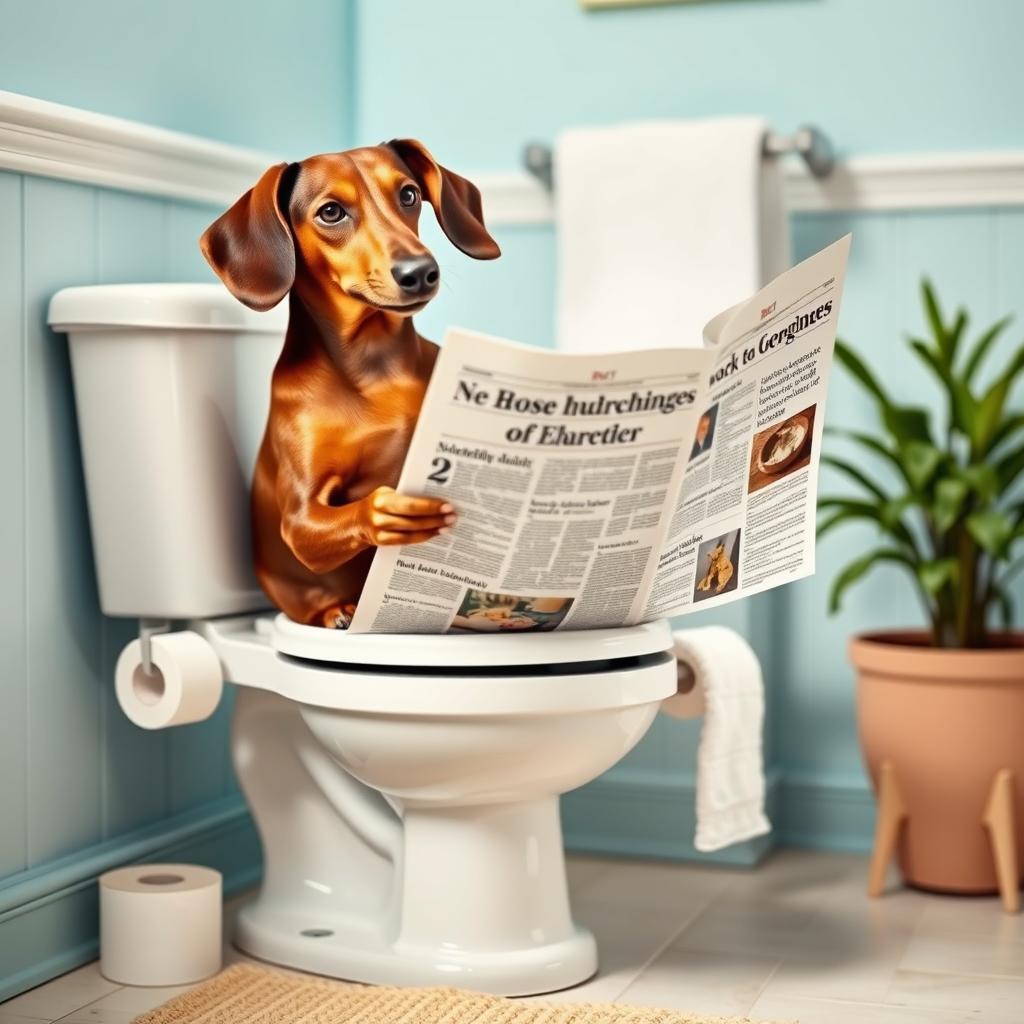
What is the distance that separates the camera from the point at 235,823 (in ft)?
6.61

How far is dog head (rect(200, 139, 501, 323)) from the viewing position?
4.99 ft

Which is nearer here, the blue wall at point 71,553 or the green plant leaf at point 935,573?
the blue wall at point 71,553

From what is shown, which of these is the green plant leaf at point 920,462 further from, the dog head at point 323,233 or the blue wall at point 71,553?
the blue wall at point 71,553

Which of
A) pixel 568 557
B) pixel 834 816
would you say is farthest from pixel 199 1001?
pixel 834 816

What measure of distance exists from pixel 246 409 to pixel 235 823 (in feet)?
1.86

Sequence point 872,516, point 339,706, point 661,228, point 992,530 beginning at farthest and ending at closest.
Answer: point 661,228 → point 872,516 → point 992,530 → point 339,706

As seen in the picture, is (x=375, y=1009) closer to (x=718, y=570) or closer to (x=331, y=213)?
(x=718, y=570)

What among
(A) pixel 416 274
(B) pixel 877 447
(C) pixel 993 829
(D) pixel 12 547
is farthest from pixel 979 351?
(D) pixel 12 547

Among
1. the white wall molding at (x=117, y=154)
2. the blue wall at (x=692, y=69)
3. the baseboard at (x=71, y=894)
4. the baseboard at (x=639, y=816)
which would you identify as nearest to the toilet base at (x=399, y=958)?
the baseboard at (x=71, y=894)

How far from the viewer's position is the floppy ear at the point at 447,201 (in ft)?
5.32

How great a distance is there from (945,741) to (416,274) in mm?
931

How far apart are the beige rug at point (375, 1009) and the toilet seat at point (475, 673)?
0.29m

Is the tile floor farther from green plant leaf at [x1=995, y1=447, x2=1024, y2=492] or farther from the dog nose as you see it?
the dog nose

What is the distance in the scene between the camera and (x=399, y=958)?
5.29ft
